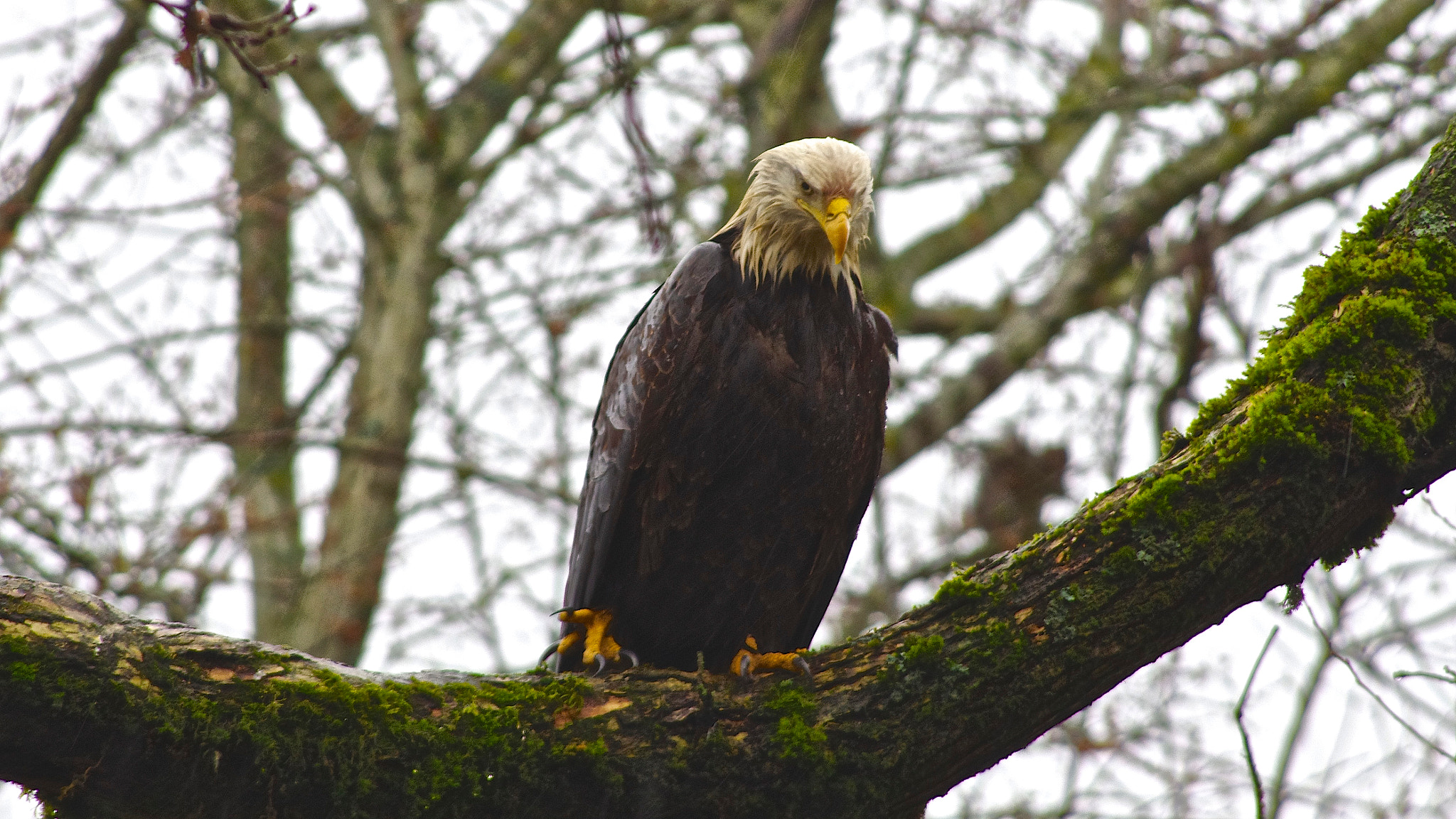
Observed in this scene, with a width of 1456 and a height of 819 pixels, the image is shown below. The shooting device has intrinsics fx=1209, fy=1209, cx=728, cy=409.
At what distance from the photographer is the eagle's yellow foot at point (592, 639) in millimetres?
3959

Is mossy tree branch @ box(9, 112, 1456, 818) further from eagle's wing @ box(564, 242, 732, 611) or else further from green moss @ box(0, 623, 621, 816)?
eagle's wing @ box(564, 242, 732, 611)

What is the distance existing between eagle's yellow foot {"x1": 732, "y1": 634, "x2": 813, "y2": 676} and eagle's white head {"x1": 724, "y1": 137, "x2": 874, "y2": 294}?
1.21 m

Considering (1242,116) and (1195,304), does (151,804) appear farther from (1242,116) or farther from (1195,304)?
(1242,116)

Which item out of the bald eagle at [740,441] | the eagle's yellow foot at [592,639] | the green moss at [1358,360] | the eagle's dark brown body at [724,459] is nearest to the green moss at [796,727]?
the bald eagle at [740,441]

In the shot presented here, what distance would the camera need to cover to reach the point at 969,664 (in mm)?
2873

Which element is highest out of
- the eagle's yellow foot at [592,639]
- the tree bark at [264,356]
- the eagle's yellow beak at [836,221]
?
the tree bark at [264,356]

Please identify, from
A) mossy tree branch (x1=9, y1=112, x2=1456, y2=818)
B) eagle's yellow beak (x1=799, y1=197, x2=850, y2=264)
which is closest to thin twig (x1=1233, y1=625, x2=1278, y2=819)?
mossy tree branch (x1=9, y1=112, x2=1456, y2=818)

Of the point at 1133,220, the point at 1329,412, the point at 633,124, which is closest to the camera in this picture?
the point at 633,124

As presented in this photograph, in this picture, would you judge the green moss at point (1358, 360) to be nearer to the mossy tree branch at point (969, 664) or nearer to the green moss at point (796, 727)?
the mossy tree branch at point (969, 664)

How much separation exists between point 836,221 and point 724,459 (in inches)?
33.0

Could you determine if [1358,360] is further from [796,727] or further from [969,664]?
[796,727]

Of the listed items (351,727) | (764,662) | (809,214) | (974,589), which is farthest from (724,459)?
(351,727)

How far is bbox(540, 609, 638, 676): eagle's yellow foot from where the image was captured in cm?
396

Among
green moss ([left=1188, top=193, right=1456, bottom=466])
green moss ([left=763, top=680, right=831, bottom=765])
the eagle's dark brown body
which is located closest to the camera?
green moss ([left=1188, top=193, right=1456, bottom=466])
